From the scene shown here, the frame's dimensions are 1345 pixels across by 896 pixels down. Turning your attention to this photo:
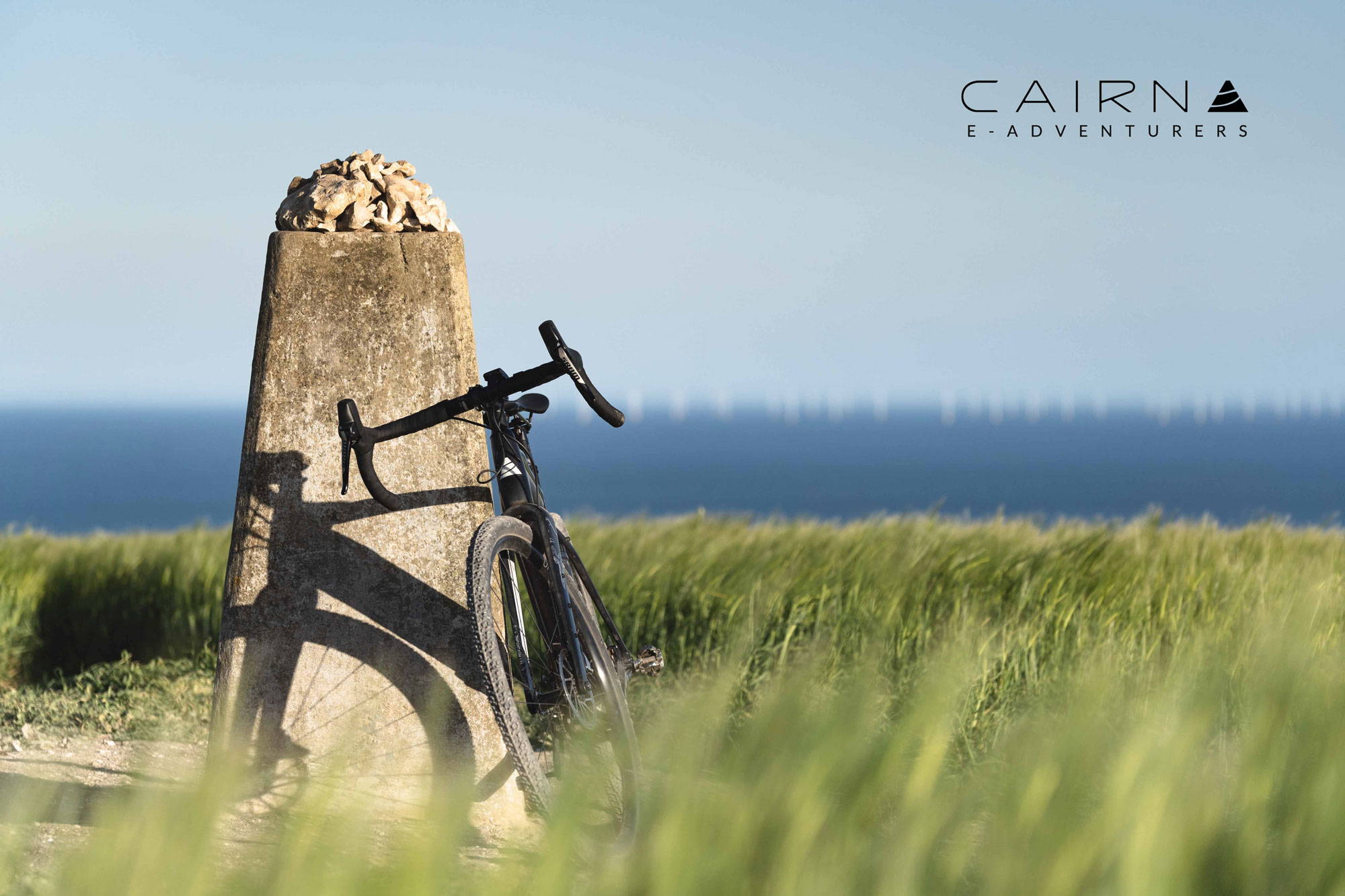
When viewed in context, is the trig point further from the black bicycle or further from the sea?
the sea

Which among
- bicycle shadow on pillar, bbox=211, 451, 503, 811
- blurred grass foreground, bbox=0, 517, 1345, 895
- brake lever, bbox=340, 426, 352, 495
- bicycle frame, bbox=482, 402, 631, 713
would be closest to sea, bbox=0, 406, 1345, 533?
bicycle shadow on pillar, bbox=211, 451, 503, 811

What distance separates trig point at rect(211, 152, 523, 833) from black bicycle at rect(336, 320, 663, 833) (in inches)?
6.9

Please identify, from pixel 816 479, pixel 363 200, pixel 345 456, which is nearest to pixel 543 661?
pixel 345 456

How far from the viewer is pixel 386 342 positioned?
3.78 metres

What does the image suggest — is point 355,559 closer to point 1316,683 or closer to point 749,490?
point 1316,683

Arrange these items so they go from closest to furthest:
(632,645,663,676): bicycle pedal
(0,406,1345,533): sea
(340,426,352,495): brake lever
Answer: (340,426,352,495): brake lever
(632,645,663,676): bicycle pedal
(0,406,1345,533): sea

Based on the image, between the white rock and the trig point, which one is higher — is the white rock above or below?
above

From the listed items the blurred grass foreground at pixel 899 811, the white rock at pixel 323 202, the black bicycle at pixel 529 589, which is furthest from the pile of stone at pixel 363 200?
the blurred grass foreground at pixel 899 811

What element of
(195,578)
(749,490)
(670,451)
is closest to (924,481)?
(749,490)

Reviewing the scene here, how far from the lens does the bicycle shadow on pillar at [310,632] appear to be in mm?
3715

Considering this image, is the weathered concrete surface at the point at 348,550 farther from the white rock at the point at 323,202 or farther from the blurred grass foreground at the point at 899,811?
the blurred grass foreground at the point at 899,811

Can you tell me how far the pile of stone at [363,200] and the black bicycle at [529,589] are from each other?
730 millimetres

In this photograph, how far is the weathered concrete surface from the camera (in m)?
3.72

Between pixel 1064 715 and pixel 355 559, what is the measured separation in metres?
2.92
